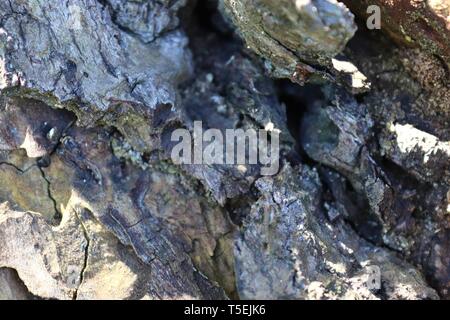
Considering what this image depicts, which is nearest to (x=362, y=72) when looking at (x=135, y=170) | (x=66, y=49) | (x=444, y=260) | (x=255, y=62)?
(x=255, y=62)

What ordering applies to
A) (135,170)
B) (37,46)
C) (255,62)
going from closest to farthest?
(37,46) → (135,170) → (255,62)

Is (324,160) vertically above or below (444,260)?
above

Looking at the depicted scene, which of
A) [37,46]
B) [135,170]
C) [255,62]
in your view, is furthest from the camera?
[255,62]

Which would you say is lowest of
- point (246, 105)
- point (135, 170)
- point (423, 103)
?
point (135, 170)

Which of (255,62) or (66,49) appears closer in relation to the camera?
(66,49)

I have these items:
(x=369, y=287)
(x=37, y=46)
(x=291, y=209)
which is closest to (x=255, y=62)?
(x=291, y=209)

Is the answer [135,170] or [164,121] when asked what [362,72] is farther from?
[135,170]
